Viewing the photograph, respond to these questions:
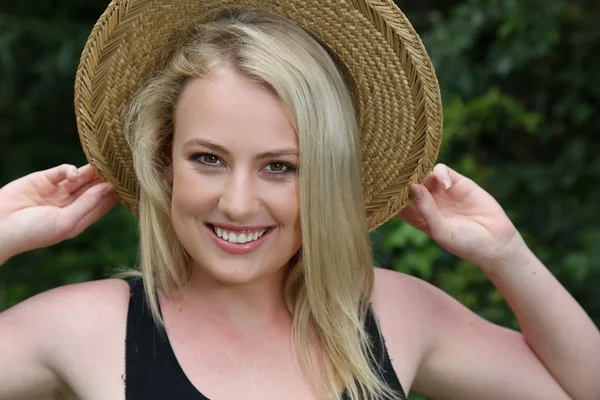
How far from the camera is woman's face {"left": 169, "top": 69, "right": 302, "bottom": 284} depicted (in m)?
1.96

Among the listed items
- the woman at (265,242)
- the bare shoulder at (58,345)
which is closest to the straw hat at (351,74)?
the woman at (265,242)

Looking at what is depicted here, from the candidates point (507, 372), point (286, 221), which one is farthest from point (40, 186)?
point (507, 372)

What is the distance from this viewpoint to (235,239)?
202 cm

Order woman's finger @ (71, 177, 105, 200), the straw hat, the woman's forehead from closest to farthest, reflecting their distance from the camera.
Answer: the woman's forehead
the straw hat
woman's finger @ (71, 177, 105, 200)

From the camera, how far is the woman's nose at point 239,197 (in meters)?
1.96

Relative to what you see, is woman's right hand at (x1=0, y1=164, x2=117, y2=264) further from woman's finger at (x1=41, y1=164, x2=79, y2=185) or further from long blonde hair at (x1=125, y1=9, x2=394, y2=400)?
long blonde hair at (x1=125, y1=9, x2=394, y2=400)

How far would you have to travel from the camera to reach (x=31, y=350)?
2018mm

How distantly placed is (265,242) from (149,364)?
1.18 ft

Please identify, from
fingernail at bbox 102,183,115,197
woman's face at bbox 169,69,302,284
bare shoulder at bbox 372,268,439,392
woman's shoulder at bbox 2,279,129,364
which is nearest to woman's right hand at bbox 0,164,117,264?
fingernail at bbox 102,183,115,197

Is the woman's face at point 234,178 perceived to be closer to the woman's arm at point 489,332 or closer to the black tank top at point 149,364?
the black tank top at point 149,364

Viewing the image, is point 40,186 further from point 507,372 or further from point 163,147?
point 507,372

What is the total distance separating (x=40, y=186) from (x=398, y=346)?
93 centimetres

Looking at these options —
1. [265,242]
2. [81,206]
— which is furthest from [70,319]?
[265,242]

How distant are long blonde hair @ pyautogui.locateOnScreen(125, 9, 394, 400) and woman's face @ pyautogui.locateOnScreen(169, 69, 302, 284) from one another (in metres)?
0.03
